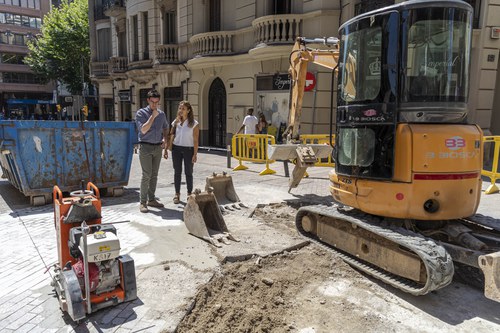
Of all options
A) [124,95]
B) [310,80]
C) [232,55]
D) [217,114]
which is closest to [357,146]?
[310,80]

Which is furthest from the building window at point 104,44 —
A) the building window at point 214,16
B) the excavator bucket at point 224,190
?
the excavator bucket at point 224,190

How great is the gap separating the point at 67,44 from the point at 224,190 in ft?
119

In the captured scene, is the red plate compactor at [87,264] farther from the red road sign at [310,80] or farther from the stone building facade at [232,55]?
the stone building facade at [232,55]

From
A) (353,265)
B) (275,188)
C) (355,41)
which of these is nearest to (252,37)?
(275,188)

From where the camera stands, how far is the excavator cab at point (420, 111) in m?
3.88

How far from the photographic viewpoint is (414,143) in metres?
3.86

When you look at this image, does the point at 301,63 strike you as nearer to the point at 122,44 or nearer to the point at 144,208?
the point at 144,208

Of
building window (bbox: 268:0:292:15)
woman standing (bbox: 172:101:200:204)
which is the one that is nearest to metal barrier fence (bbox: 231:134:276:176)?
woman standing (bbox: 172:101:200:204)

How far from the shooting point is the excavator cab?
388cm

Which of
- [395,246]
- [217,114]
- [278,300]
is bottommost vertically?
[278,300]

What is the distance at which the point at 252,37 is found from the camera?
15.5 metres

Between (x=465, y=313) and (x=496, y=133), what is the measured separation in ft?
35.7

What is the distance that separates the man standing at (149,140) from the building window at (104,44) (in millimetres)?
24474

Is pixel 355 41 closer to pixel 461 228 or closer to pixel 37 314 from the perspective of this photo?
pixel 461 228
